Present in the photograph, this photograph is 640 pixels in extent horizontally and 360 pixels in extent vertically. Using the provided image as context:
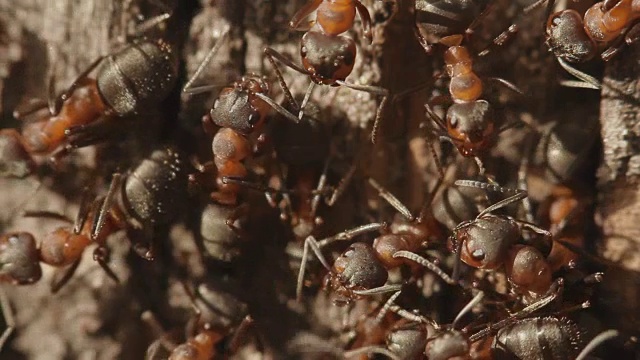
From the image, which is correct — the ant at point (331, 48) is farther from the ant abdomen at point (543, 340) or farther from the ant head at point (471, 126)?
the ant abdomen at point (543, 340)

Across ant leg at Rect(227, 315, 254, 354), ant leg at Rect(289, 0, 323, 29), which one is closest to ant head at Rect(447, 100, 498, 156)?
ant leg at Rect(289, 0, 323, 29)

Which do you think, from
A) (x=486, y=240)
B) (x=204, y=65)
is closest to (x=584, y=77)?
(x=486, y=240)

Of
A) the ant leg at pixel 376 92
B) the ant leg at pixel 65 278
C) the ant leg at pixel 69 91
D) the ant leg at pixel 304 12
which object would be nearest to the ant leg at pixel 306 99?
the ant leg at pixel 376 92

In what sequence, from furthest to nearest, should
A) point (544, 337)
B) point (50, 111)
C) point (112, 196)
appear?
point (50, 111) < point (112, 196) < point (544, 337)

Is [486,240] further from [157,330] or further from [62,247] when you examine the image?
[62,247]

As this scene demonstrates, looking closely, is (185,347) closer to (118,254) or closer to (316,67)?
(118,254)

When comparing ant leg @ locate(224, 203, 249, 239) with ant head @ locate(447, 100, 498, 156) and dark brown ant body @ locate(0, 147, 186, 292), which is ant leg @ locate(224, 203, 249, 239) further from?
ant head @ locate(447, 100, 498, 156)

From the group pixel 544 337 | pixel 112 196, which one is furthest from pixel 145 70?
pixel 544 337

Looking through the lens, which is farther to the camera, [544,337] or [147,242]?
[147,242]
